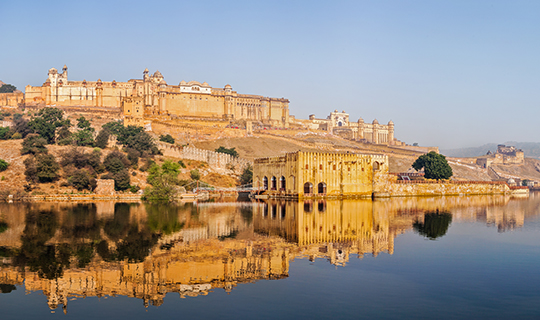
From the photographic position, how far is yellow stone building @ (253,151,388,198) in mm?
42531

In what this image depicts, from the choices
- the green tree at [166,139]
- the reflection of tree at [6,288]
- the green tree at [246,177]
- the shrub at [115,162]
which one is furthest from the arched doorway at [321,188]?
the green tree at [166,139]

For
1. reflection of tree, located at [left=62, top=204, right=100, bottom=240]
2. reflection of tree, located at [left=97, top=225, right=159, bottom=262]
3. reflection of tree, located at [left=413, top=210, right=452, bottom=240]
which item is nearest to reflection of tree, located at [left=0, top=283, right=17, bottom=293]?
reflection of tree, located at [left=97, top=225, right=159, bottom=262]

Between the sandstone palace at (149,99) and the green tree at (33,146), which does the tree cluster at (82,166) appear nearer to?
the green tree at (33,146)

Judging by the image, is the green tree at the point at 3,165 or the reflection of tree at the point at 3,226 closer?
A: the reflection of tree at the point at 3,226

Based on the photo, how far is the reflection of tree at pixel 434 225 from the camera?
2256cm

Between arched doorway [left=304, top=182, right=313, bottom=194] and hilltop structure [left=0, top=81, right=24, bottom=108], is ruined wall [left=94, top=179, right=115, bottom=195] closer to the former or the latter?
arched doorway [left=304, top=182, right=313, bottom=194]

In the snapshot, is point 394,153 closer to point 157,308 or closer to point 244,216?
point 244,216

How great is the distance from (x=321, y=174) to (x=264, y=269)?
96.3 ft

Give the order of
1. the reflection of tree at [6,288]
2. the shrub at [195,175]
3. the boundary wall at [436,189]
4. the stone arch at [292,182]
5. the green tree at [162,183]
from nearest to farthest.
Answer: the reflection of tree at [6,288]
the green tree at [162,183]
the stone arch at [292,182]
the boundary wall at [436,189]
the shrub at [195,175]

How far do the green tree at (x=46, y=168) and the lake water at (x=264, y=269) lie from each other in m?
19.9

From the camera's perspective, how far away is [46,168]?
44.4m

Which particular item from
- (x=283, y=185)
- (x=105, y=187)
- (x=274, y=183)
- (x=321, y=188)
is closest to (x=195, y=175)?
(x=274, y=183)

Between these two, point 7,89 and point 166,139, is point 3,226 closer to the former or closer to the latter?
point 166,139

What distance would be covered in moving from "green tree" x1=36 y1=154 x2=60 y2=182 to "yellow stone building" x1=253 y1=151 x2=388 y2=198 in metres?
19.5
